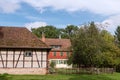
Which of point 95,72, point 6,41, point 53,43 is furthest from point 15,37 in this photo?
point 53,43

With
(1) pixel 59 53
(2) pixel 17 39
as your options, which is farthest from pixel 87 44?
(1) pixel 59 53

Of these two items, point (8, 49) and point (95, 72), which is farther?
point (95, 72)

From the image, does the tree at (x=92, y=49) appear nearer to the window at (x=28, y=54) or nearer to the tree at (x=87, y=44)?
the tree at (x=87, y=44)

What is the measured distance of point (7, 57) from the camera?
147 ft

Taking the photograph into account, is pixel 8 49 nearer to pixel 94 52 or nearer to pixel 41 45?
pixel 41 45

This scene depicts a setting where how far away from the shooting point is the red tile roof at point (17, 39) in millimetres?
45256

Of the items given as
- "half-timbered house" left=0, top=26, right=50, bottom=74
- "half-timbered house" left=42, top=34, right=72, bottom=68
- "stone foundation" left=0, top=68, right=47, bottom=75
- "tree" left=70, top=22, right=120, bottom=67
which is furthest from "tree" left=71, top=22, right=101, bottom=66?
"half-timbered house" left=42, top=34, right=72, bottom=68

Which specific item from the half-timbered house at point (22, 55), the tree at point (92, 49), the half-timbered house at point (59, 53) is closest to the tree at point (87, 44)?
the tree at point (92, 49)

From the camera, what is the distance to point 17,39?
154 feet

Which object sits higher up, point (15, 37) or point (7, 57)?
point (15, 37)

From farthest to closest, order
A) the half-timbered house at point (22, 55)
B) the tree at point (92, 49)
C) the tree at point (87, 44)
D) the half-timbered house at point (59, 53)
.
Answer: the half-timbered house at point (59, 53), the tree at point (92, 49), the tree at point (87, 44), the half-timbered house at point (22, 55)

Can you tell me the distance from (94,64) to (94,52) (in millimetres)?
3573

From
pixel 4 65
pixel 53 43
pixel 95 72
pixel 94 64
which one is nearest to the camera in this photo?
pixel 4 65

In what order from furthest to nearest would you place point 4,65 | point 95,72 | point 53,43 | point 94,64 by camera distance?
point 53,43 → point 94,64 → point 95,72 → point 4,65
